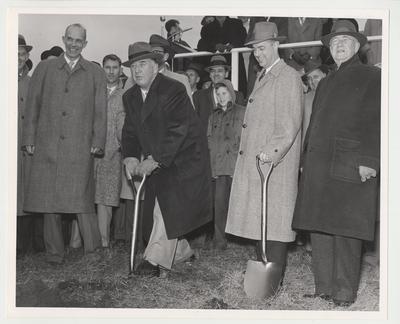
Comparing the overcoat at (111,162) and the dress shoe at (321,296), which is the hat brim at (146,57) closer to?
the overcoat at (111,162)

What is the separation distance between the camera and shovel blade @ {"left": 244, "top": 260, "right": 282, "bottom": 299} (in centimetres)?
549

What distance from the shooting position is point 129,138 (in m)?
6.25

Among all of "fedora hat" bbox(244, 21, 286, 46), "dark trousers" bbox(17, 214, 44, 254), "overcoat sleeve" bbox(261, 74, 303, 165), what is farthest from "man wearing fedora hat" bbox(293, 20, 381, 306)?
"dark trousers" bbox(17, 214, 44, 254)

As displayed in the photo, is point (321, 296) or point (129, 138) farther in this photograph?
point (129, 138)

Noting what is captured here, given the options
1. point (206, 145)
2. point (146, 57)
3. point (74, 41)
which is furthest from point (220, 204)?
point (74, 41)

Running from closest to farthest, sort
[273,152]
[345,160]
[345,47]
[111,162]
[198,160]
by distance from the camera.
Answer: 1. [345,160]
2. [345,47]
3. [273,152]
4. [198,160]
5. [111,162]

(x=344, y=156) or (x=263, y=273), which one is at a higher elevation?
(x=344, y=156)

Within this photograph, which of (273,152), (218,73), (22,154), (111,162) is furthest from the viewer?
(111,162)

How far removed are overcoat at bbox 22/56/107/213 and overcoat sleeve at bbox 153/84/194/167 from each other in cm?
84

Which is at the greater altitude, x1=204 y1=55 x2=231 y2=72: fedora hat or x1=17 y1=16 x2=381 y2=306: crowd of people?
x1=204 y1=55 x2=231 y2=72: fedora hat

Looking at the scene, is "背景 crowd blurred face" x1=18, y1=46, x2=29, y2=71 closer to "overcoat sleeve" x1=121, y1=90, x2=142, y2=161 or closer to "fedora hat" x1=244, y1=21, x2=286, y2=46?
"overcoat sleeve" x1=121, y1=90, x2=142, y2=161

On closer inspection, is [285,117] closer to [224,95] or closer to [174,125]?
[174,125]

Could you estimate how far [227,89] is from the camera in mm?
6961

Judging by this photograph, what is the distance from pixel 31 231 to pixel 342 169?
3.02 m
